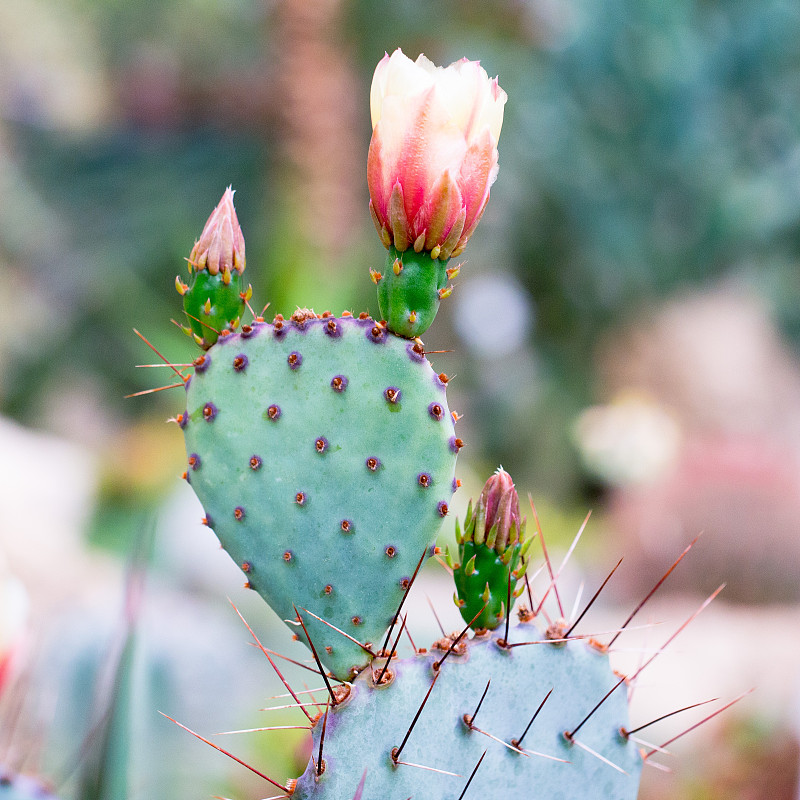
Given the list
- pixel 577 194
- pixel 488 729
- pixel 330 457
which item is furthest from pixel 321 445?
pixel 577 194

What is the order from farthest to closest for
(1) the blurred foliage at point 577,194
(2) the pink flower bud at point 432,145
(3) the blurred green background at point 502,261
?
(1) the blurred foliage at point 577,194
(3) the blurred green background at point 502,261
(2) the pink flower bud at point 432,145

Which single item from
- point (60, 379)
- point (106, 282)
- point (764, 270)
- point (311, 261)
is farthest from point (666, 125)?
point (60, 379)

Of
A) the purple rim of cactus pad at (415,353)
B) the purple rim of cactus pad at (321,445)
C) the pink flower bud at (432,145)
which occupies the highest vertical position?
the pink flower bud at (432,145)

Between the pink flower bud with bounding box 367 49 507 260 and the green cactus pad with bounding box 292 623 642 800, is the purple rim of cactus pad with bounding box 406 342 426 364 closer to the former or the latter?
the pink flower bud with bounding box 367 49 507 260

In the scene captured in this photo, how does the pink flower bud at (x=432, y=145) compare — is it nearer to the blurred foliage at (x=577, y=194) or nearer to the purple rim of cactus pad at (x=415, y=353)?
the purple rim of cactus pad at (x=415, y=353)

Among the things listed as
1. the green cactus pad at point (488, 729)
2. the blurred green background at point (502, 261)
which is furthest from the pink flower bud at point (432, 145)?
the blurred green background at point (502, 261)

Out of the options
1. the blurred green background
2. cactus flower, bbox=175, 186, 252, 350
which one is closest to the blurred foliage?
the blurred green background
